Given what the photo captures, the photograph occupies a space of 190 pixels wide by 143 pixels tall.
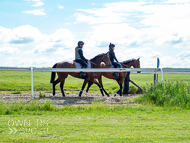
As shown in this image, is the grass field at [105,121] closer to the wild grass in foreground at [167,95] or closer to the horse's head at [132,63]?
the wild grass in foreground at [167,95]

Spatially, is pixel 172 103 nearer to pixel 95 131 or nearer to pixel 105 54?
pixel 95 131

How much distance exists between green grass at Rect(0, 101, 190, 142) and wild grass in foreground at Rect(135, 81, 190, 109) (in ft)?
1.46

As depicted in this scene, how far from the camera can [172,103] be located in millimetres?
8648

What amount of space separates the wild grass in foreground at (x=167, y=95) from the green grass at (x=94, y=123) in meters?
0.44

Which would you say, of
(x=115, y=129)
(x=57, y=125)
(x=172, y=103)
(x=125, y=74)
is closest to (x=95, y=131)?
(x=115, y=129)

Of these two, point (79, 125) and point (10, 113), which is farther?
point (10, 113)

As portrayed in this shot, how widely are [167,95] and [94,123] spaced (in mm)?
3894

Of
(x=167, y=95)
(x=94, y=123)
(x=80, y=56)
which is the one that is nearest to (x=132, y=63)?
(x=80, y=56)

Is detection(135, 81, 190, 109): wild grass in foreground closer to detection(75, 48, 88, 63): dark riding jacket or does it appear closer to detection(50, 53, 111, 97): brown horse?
detection(50, 53, 111, 97): brown horse

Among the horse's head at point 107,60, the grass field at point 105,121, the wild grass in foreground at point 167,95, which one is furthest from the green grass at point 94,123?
the horse's head at point 107,60

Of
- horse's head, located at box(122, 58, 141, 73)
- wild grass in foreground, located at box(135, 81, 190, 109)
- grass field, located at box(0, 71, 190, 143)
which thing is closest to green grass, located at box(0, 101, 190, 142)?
grass field, located at box(0, 71, 190, 143)

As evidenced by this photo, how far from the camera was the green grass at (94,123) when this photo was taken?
4953 millimetres

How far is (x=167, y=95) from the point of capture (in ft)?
29.5

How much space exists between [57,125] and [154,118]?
2.71 m
